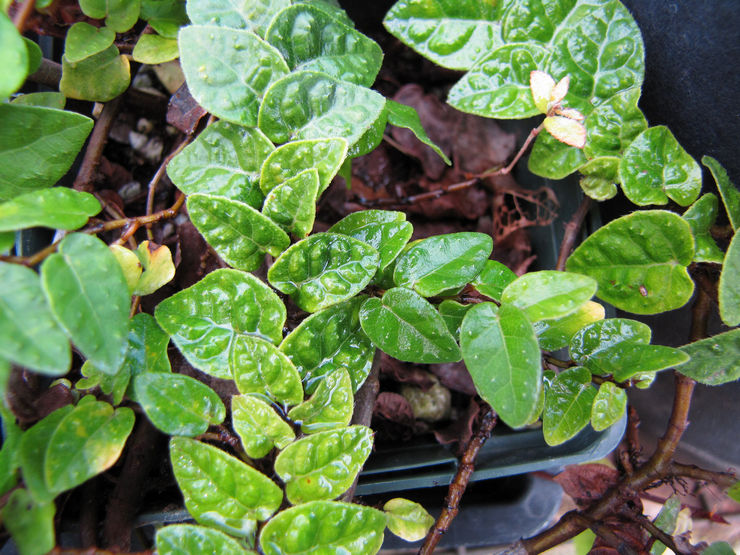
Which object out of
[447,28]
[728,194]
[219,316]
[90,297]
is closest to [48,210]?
[90,297]

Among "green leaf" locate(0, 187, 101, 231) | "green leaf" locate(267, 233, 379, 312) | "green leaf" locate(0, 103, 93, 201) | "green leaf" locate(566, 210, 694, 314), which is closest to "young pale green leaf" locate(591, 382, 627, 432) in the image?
"green leaf" locate(566, 210, 694, 314)

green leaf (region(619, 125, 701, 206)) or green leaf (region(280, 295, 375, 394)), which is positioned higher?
green leaf (region(619, 125, 701, 206))

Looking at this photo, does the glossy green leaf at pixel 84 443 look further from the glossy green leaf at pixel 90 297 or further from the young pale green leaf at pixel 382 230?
the young pale green leaf at pixel 382 230

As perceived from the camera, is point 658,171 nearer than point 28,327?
No

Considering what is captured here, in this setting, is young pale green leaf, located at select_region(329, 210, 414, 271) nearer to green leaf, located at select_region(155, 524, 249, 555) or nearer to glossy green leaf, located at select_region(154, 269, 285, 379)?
glossy green leaf, located at select_region(154, 269, 285, 379)

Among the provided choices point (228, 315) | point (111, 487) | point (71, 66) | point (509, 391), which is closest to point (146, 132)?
point (71, 66)

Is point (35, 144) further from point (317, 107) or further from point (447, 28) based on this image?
point (447, 28)
